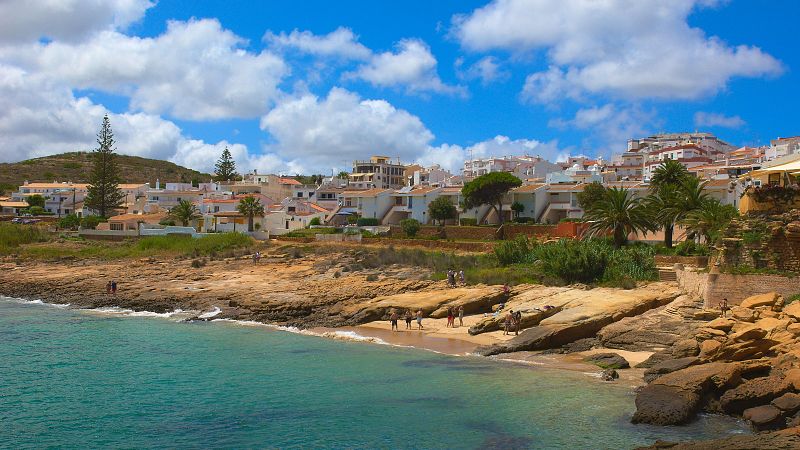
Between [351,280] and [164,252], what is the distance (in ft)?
73.5

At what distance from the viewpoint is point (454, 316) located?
29453mm

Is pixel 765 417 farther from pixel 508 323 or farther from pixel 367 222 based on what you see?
pixel 367 222

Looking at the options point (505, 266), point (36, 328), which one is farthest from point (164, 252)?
point (505, 266)

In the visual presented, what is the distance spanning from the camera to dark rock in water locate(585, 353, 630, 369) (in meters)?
21.1

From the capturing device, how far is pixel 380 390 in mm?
19328

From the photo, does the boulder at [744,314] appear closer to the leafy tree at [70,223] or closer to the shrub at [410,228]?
the shrub at [410,228]

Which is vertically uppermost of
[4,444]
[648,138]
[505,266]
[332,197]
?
[648,138]

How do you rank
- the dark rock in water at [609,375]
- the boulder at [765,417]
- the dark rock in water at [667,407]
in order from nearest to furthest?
the boulder at [765,417]
the dark rock in water at [667,407]
the dark rock in water at [609,375]

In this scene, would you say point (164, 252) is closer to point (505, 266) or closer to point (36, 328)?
point (36, 328)

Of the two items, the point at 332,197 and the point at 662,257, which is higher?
Result: the point at 332,197

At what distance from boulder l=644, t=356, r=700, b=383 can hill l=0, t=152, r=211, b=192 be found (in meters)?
112

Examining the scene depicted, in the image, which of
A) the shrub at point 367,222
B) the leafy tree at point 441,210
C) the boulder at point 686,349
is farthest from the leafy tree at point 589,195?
the boulder at point 686,349

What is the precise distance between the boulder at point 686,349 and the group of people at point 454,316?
959cm

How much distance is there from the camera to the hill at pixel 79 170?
5051 inches
